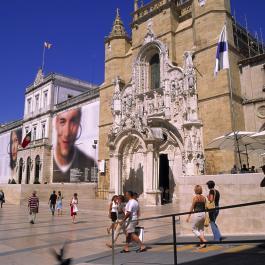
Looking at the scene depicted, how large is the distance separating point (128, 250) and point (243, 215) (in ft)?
12.2

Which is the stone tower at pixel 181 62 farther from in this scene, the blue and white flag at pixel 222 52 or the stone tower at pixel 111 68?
the blue and white flag at pixel 222 52

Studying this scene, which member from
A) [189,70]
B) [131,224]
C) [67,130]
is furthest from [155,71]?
[131,224]

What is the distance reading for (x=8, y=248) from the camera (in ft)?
26.7

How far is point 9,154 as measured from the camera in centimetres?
4891

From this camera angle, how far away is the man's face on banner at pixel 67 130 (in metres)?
34.2

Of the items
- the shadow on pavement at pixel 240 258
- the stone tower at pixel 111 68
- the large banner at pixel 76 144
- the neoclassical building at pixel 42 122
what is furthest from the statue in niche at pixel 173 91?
the shadow on pavement at pixel 240 258

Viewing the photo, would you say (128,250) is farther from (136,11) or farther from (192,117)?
(136,11)

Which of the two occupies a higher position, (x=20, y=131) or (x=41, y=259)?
(x=20, y=131)

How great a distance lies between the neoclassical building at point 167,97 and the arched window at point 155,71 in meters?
0.09

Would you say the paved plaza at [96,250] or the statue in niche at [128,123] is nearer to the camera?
the paved plaza at [96,250]

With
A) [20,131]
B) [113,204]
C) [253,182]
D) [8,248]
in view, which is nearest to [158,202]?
[113,204]

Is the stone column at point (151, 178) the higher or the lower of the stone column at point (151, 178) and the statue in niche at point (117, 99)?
the lower

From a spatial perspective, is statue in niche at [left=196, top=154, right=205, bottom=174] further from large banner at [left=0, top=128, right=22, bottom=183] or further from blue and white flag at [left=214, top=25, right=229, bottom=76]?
large banner at [left=0, top=128, right=22, bottom=183]

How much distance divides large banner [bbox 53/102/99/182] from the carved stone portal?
5.45m
